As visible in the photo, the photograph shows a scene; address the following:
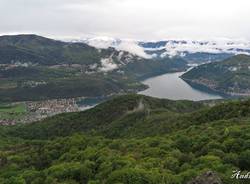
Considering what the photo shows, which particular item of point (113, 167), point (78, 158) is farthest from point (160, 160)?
point (78, 158)

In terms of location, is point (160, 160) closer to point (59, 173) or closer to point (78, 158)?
point (59, 173)

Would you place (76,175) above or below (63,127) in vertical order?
above

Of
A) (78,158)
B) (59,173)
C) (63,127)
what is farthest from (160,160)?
(63,127)

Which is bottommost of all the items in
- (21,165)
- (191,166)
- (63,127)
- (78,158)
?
(63,127)

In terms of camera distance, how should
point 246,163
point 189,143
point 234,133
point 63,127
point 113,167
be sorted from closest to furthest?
point 246,163, point 113,167, point 234,133, point 189,143, point 63,127

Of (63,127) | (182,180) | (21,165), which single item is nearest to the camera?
(182,180)

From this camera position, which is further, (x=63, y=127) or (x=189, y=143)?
(x=63, y=127)

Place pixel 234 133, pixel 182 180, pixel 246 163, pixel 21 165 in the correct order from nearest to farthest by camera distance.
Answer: pixel 182 180
pixel 246 163
pixel 234 133
pixel 21 165

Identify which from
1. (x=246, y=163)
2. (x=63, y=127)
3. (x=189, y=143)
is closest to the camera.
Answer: (x=246, y=163)

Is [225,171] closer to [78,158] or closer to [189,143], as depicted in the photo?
[189,143]
